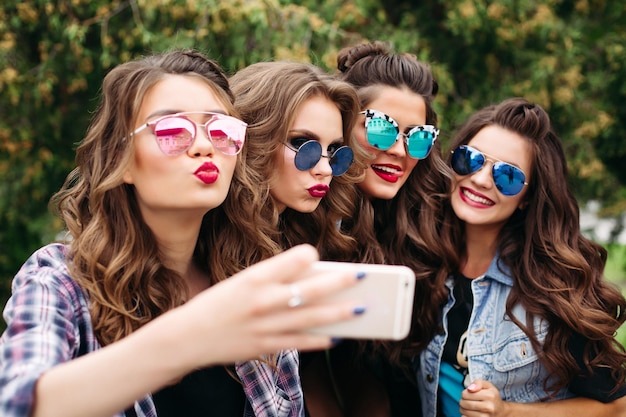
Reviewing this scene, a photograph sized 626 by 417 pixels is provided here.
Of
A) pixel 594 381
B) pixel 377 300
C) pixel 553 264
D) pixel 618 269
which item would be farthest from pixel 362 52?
pixel 618 269

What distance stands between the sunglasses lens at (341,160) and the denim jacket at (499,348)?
87 cm

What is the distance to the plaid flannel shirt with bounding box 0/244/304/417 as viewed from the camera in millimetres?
1218

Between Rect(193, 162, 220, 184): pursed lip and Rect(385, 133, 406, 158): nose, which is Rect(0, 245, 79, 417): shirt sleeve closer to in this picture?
Rect(193, 162, 220, 184): pursed lip

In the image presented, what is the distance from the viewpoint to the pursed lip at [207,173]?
173cm

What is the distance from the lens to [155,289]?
1834mm

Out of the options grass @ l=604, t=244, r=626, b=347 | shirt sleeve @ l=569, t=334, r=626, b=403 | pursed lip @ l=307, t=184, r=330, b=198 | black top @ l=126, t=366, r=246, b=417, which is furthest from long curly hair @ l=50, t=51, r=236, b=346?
grass @ l=604, t=244, r=626, b=347

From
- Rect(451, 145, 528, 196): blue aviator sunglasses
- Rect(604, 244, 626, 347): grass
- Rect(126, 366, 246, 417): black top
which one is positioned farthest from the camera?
Rect(604, 244, 626, 347): grass

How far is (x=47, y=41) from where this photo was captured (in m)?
4.66

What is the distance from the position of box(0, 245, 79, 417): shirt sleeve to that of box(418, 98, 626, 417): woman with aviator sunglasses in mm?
1656

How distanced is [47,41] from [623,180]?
602 centimetres

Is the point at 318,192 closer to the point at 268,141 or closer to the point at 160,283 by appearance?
the point at 268,141

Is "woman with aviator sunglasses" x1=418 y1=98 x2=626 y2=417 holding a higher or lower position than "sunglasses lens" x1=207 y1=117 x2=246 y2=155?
lower

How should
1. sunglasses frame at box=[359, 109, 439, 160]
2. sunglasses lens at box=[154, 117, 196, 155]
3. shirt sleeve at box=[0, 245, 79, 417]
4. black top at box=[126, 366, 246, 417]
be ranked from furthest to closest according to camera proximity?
sunglasses frame at box=[359, 109, 439, 160] < black top at box=[126, 366, 246, 417] < sunglasses lens at box=[154, 117, 196, 155] < shirt sleeve at box=[0, 245, 79, 417]

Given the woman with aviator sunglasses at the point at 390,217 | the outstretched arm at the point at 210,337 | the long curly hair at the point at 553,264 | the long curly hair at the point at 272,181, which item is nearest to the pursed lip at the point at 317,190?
the long curly hair at the point at 272,181
